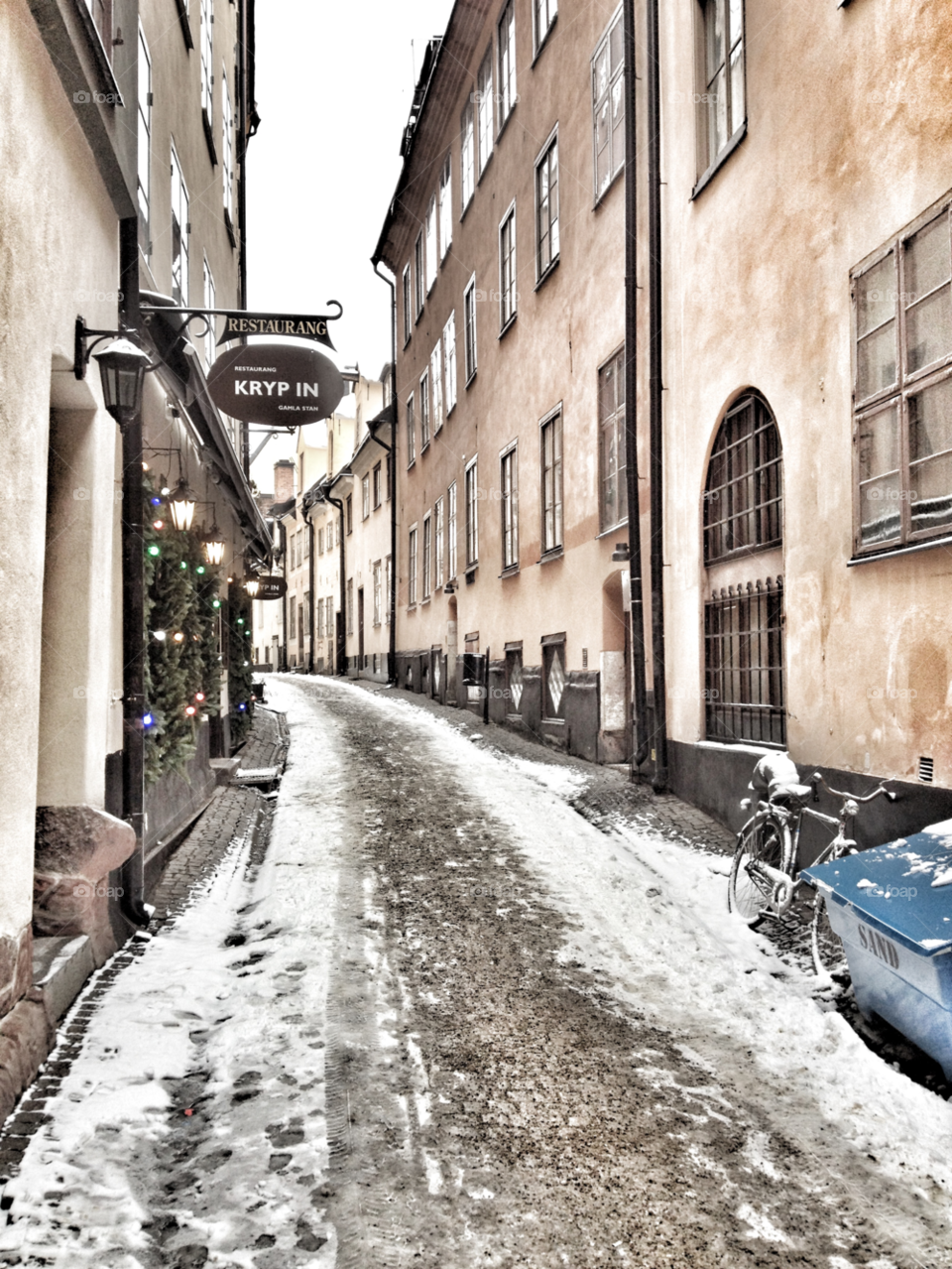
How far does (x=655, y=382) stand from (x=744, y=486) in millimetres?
2164

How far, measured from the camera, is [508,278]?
51.7ft

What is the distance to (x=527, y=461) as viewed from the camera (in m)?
14.5

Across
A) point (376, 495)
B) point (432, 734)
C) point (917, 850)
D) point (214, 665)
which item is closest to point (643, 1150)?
point (917, 850)

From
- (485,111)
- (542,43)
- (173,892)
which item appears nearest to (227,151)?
(485,111)

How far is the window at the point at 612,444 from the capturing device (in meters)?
10.9

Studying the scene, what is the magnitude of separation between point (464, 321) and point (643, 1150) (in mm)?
17258

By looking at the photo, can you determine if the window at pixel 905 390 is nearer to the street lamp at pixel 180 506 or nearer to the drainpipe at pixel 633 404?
the drainpipe at pixel 633 404

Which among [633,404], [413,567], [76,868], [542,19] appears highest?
[542,19]

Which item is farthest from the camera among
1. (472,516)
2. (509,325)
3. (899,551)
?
(472,516)

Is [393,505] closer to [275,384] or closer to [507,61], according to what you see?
[507,61]

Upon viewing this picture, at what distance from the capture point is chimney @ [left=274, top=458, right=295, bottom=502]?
167ft

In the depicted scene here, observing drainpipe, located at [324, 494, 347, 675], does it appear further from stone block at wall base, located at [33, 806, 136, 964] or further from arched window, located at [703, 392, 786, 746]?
stone block at wall base, located at [33, 806, 136, 964]

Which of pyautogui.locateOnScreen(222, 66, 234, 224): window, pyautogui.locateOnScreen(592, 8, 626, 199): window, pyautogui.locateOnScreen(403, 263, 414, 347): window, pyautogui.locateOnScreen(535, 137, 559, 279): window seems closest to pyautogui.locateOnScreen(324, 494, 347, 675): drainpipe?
pyautogui.locateOnScreen(403, 263, 414, 347): window

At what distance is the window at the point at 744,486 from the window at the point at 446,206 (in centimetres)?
1350
